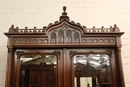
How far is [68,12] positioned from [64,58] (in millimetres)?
788

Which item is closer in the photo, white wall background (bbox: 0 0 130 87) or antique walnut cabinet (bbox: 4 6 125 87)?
antique walnut cabinet (bbox: 4 6 125 87)

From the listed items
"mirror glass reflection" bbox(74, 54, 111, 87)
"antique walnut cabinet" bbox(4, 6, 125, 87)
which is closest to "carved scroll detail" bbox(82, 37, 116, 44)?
"antique walnut cabinet" bbox(4, 6, 125, 87)

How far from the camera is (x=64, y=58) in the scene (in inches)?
61.9

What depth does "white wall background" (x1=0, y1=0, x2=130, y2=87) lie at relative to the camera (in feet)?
7.04

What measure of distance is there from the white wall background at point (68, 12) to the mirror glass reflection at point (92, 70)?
2.06 ft

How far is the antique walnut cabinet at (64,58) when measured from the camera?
1529mm

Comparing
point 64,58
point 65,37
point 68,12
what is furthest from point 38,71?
point 68,12

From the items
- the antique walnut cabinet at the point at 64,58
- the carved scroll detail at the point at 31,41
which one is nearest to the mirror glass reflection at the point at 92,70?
the antique walnut cabinet at the point at 64,58

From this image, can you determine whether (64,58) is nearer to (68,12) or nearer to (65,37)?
(65,37)

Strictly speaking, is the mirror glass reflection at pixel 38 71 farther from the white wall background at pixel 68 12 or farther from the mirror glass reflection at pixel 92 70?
the white wall background at pixel 68 12

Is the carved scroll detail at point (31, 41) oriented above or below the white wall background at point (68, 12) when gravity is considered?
below

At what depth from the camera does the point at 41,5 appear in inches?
87.5

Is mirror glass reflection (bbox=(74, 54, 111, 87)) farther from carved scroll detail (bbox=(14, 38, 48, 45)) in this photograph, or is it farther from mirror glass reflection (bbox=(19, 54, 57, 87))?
carved scroll detail (bbox=(14, 38, 48, 45))

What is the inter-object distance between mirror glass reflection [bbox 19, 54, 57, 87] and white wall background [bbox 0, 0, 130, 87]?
2.08 ft
